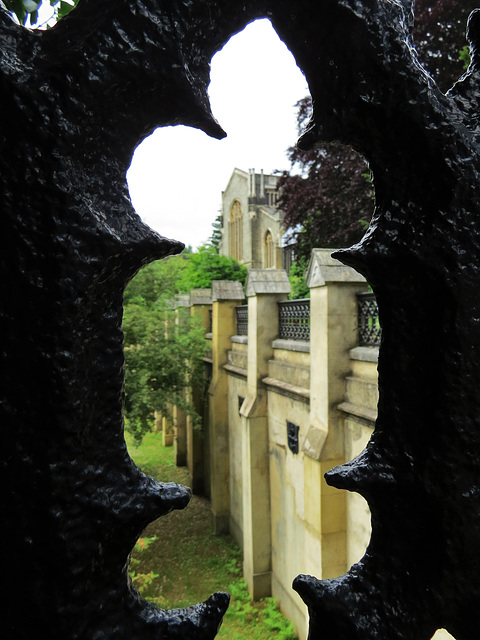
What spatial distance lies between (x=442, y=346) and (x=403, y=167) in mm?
244

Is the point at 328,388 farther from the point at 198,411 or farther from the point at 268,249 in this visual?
the point at 268,249

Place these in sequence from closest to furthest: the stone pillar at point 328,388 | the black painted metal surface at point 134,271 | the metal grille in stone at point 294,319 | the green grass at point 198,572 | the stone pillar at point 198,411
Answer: the black painted metal surface at point 134,271
the stone pillar at point 328,388
the metal grille in stone at point 294,319
the green grass at point 198,572
the stone pillar at point 198,411

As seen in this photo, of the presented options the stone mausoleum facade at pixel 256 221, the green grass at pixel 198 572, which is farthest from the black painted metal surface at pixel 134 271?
the stone mausoleum facade at pixel 256 221

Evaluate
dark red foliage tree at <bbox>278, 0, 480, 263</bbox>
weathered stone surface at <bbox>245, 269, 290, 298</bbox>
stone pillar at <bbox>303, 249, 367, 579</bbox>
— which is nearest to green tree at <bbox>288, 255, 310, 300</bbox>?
dark red foliage tree at <bbox>278, 0, 480, 263</bbox>

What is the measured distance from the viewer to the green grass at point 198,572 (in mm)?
9336

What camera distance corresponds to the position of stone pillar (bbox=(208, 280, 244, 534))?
1347 centimetres

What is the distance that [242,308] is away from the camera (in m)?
12.9

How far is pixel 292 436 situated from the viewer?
29.2ft

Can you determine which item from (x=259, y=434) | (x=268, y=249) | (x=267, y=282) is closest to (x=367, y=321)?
(x=267, y=282)

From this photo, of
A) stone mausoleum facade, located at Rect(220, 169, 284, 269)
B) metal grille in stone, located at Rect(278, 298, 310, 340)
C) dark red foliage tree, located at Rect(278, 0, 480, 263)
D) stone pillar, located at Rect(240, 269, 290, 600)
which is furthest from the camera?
stone mausoleum facade, located at Rect(220, 169, 284, 269)

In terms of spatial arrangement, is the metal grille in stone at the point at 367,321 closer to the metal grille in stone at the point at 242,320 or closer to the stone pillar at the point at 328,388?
the stone pillar at the point at 328,388

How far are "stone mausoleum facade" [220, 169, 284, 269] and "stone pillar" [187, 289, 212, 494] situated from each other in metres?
18.3

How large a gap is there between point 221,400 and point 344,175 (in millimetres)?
7279

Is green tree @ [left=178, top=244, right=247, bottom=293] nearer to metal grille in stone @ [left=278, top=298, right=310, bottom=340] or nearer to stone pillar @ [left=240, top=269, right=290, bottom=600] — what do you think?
stone pillar @ [left=240, top=269, right=290, bottom=600]
